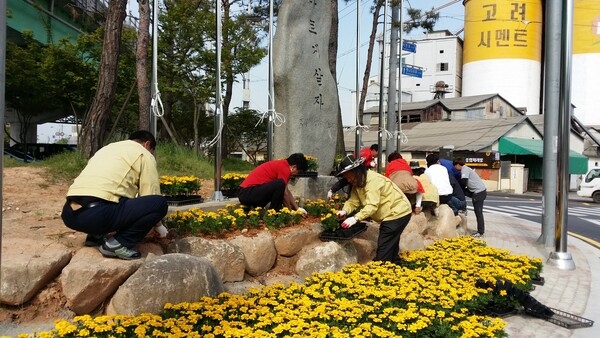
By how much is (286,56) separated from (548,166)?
17.4 ft

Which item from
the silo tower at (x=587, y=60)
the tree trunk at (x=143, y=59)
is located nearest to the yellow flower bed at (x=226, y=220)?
the tree trunk at (x=143, y=59)

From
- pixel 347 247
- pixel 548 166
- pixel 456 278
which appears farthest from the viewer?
pixel 548 166

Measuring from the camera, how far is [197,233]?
5375 millimetres

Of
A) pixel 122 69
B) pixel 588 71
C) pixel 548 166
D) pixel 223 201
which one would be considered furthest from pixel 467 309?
pixel 588 71

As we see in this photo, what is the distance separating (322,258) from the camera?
587cm

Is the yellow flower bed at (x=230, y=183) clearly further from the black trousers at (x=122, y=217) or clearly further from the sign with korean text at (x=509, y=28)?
the sign with korean text at (x=509, y=28)

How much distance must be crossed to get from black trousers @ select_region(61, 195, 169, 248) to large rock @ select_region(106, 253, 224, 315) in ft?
1.01

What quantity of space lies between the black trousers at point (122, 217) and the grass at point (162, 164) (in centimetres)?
483

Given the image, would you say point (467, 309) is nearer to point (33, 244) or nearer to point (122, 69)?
point (33, 244)

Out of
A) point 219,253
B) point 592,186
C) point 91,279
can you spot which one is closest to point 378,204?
point 219,253

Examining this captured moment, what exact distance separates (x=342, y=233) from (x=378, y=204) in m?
0.58

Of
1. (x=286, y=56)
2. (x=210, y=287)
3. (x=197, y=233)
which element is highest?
(x=286, y=56)

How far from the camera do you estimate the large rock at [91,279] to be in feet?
12.7

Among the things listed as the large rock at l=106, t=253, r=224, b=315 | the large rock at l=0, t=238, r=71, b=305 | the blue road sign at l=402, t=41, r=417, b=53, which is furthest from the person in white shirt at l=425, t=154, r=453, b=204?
the large rock at l=0, t=238, r=71, b=305
